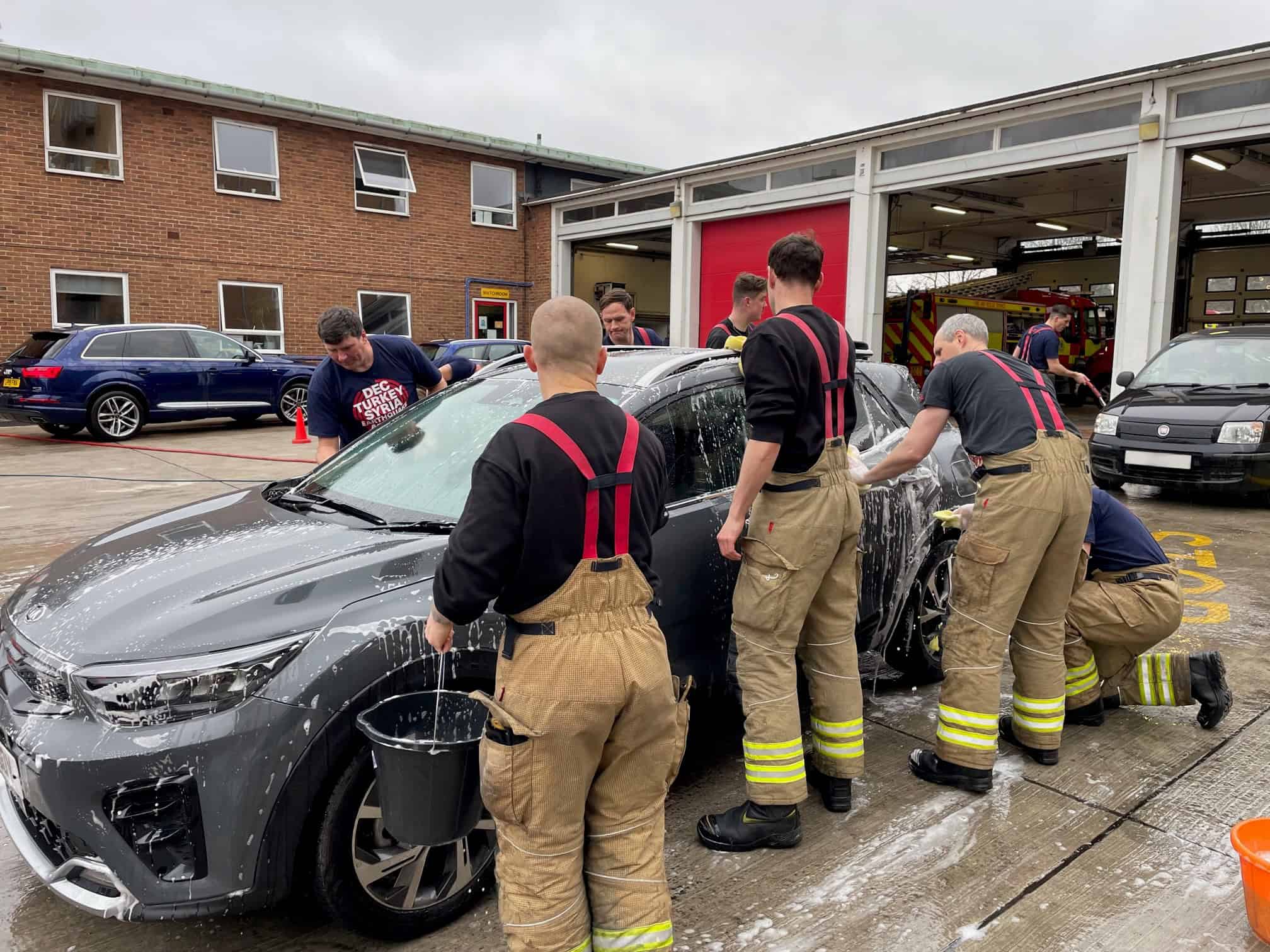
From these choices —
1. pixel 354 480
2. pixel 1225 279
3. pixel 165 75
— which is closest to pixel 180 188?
pixel 165 75

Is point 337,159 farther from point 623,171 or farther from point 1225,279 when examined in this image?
point 1225,279

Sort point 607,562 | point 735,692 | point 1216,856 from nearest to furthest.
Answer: point 607,562
point 1216,856
point 735,692

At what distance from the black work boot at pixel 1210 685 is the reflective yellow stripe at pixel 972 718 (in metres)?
1.13

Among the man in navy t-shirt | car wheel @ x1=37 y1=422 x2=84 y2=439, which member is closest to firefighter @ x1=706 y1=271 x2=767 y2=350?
the man in navy t-shirt

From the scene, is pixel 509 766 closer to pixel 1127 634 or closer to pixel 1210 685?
pixel 1127 634

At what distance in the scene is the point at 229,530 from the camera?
9.68 ft

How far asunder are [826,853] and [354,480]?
2.05 m

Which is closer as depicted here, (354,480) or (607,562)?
(607,562)

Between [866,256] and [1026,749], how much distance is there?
38.8 feet

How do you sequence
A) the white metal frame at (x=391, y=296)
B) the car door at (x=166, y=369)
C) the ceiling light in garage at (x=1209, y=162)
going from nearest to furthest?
the car door at (x=166, y=369), the ceiling light in garage at (x=1209, y=162), the white metal frame at (x=391, y=296)

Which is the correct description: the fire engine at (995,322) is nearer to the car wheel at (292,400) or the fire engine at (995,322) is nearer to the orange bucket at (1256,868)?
the car wheel at (292,400)

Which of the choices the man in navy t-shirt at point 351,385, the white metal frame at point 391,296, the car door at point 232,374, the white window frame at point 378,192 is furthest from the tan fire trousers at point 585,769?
the white window frame at point 378,192

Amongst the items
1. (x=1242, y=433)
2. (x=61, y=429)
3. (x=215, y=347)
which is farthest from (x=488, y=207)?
(x=1242, y=433)

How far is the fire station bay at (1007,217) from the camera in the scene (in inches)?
438
